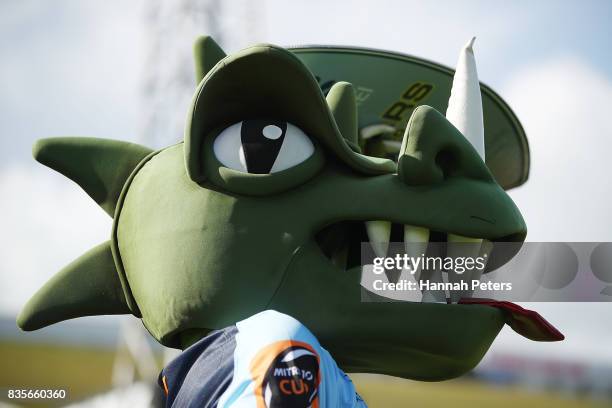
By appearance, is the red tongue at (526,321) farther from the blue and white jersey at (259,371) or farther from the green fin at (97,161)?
the green fin at (97,161)

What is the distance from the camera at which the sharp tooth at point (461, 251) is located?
2096mm

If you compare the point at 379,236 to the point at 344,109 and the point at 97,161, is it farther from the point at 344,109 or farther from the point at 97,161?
the point at 97,161

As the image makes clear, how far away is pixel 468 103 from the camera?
7.86 feet

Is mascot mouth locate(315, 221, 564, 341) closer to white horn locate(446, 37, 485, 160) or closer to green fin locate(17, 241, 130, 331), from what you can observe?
white horn locate(446, 37, 485, 160)

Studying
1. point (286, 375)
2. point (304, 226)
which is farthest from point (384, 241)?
point (286, 375)

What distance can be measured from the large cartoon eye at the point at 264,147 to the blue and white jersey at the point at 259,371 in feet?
1.33

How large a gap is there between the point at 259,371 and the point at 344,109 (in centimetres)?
111

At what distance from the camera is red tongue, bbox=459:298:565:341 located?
211 cm

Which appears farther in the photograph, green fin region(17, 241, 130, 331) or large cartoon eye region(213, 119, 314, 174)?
green fin region(17, 241, 130, 331)

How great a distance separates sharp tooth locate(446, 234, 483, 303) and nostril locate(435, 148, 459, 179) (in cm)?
15

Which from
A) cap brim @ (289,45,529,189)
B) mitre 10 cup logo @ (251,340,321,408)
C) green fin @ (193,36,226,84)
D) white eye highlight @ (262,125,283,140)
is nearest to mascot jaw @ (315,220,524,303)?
white eye highlight @ (262,125,283,140)

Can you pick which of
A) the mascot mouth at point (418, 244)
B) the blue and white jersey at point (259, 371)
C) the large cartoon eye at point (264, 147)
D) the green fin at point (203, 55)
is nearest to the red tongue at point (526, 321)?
the mascot mouth at point (418, 244)

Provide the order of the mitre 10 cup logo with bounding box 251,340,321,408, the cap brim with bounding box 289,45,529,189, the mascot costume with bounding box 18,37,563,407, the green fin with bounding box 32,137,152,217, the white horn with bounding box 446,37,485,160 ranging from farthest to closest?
the cap brim with bounding box 289,45,529,189 < the green fin with bounding box 32,137,152,217 < the white horn with bounding box 446,37,485,160 < the mascot costume with bounding box 18,37,563,407 < the mitre 10 cup logo with bounding box 251,340,321,408

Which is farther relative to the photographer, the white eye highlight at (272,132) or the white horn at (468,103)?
the white horn at (468,103)
